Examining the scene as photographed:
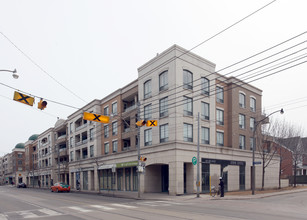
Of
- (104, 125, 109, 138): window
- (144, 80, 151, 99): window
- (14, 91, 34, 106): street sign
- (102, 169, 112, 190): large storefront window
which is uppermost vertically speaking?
(144, 80, 151, 99): window

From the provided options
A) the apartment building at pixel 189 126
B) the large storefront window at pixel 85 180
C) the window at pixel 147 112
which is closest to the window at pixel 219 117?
the apartment building at pixel 189 126

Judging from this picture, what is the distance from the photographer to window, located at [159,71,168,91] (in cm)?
2914

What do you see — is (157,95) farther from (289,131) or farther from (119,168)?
(289,131)

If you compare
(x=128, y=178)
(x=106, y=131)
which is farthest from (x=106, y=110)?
(x=128, y=178)

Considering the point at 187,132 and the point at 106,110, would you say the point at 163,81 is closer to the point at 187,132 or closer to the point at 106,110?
the point at 187,132

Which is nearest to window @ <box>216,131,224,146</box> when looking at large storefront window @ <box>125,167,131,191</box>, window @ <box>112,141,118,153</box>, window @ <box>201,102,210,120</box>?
window @ <box>201,102,210,120</box>

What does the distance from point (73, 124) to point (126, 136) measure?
20484 millimetres

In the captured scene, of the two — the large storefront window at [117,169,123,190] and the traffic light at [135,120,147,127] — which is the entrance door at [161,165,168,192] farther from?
the traffic light at [135,120,147,127]

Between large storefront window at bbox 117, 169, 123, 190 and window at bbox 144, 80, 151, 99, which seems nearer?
window at bbox 144, 80, 151, 99

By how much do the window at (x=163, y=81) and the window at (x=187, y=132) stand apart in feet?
15.0

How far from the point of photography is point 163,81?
1164 inches

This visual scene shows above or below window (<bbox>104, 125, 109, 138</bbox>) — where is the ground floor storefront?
below

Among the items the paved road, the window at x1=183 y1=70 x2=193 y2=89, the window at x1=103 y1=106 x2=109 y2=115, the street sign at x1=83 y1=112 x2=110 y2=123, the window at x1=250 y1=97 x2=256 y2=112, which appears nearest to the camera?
the paved road

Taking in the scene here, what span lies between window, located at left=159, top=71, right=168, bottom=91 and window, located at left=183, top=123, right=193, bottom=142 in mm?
4575
